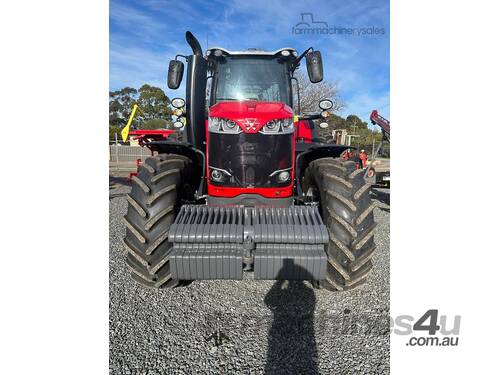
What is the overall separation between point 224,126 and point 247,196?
70cm

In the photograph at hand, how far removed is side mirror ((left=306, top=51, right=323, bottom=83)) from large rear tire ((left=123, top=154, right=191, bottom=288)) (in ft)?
6.09

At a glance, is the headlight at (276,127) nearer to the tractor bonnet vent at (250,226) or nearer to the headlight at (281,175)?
the headlight at (281,175)

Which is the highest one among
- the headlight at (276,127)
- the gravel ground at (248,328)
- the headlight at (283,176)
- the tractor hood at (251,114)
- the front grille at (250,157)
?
the tractor hood at (251,114)

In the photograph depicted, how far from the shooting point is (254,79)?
3248mm

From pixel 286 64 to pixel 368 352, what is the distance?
293cm

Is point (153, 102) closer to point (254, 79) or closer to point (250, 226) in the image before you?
point (254, 79)

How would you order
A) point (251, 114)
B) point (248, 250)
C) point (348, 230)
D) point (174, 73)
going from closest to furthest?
point (248, 250), point (348, 230), point (251, 114), point (174, 73)

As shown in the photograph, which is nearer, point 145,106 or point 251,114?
point 251,114

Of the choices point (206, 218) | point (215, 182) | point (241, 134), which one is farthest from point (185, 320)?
point (241, 134)

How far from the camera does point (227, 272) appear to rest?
2.10 m

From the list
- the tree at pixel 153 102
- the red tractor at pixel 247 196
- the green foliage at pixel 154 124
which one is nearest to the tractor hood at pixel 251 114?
the red tractor at pixel 247 196

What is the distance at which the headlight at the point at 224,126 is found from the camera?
264 cm

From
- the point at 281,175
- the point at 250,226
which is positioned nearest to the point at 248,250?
the point at 250,226

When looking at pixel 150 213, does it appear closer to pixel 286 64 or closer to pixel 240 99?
pixel 240 99
